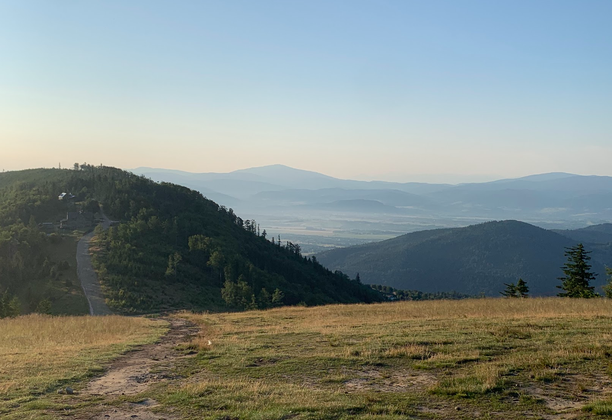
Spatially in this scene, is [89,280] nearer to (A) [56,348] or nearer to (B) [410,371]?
(A) [56,348]

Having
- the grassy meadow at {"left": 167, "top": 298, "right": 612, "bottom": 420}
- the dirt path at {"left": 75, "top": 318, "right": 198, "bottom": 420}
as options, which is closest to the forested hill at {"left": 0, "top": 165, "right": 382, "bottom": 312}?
the dirt path at {"left": 75, "top": 318, "right": 198, "bottom": 420}

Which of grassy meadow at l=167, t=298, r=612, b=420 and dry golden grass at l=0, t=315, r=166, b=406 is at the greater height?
grassy meadow at l=167, t=298, r=612, b=420

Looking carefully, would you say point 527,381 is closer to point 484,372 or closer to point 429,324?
point 484,372

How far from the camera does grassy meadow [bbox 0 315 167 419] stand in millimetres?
12516

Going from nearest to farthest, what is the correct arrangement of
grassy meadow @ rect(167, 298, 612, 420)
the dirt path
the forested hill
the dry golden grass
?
grassy meadow @ rect(167, 298, 612, 420) < the dirt path < the dry golden grass < the forested hill

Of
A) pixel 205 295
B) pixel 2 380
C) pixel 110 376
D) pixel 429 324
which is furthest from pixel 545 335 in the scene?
pixel 205 295

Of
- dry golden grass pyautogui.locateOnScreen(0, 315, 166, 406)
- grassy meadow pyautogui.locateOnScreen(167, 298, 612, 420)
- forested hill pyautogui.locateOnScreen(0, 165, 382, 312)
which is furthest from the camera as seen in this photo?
forested hill pyautogui.locateOnScreen(0, 165, 382, 312)

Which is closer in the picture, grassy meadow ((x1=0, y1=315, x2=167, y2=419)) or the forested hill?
grassy meadow ((x1=0, y1=315, x2=167, y2=419))

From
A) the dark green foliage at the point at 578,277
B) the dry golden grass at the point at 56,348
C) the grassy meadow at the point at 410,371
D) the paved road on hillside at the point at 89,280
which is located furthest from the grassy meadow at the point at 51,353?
the dark green foliage at the point at 578,277

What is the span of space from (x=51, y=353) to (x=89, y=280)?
44902mm

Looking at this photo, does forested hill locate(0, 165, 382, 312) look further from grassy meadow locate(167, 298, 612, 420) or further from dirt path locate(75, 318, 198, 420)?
grassy meadow locate(167, 298, 612, 420)

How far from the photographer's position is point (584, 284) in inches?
2025

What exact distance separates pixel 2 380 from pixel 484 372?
15913 millimetres

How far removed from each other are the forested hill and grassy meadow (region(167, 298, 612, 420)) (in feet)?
120
